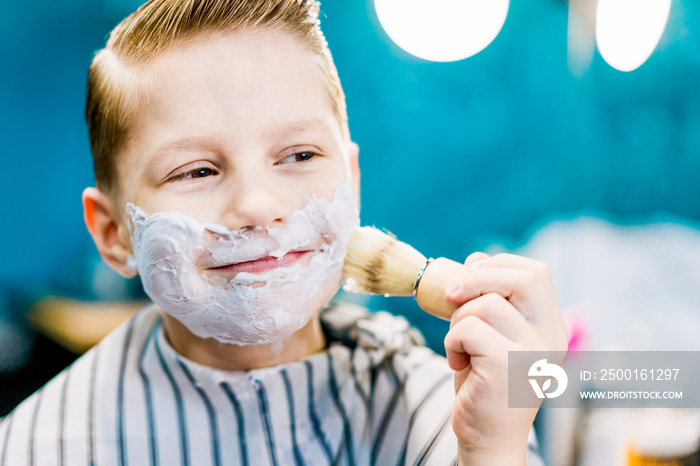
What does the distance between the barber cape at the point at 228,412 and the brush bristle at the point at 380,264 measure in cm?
20

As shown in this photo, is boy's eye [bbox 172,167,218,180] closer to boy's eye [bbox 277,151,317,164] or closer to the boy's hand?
boy's eye [bbox 277,151,317,164]

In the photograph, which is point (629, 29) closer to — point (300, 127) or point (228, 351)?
point (300, 127)

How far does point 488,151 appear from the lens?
0.86 meters

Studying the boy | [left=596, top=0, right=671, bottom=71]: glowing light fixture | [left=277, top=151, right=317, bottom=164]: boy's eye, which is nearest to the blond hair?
the boy

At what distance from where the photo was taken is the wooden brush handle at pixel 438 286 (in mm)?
615

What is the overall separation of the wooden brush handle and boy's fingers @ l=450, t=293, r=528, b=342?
0.11 ft

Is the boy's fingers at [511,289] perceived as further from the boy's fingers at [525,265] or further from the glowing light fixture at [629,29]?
the glowing light fixture at [629,29]

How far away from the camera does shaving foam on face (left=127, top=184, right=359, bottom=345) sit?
2.11 ft

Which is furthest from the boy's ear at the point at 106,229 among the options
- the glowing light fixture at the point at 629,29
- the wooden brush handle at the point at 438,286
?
the glowing light fixture at the point at 629,29

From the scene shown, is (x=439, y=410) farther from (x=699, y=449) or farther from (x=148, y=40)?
(x=148, y=40)

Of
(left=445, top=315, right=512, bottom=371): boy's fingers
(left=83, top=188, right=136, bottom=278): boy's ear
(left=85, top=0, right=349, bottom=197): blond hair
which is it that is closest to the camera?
(left=445, top=315, right=512, bottom=371): boy's fingers

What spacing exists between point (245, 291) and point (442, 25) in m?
0.50

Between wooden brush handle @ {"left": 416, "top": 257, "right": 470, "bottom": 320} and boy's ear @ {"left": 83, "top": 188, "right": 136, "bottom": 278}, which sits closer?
wooden brush handle @ {"left": 416, "top": 257, "right": 470, "bottom": 320}

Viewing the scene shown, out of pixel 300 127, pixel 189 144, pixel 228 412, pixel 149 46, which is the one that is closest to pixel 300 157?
pixel 300 127
